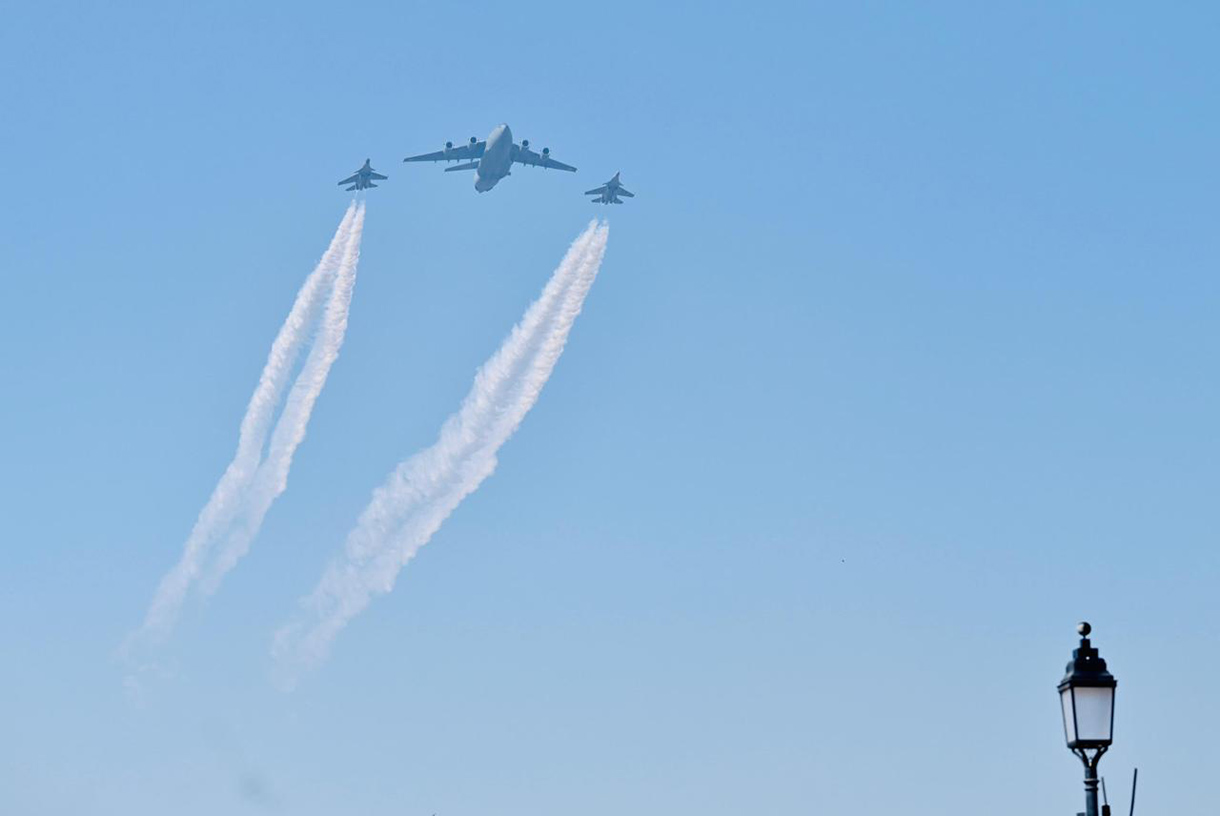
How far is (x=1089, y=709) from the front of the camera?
30656mm

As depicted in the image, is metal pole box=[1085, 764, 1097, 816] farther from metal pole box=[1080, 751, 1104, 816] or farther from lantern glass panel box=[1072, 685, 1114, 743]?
lantern glass panel box=[1072, 685, 1114, 743]

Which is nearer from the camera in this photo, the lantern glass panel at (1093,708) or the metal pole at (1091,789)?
the metal pole at (1091,789)

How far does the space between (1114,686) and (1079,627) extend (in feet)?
4.76

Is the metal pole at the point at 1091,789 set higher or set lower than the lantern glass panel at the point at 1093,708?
lower

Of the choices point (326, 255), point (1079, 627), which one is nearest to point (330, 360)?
point (326, 255)

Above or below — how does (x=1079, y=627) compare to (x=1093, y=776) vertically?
above

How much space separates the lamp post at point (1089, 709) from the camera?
30328mm

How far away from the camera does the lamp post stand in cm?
3033

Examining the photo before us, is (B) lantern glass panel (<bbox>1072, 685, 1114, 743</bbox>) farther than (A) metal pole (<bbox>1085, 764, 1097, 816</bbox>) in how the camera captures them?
Yes

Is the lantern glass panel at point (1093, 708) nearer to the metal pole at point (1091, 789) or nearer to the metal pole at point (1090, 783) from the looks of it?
the metal pole at point (1090, 783)

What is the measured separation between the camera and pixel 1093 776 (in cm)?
3059

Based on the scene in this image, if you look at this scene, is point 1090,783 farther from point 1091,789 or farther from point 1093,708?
point 1093,708

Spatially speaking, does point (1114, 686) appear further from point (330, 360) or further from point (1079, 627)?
point (330, 360)

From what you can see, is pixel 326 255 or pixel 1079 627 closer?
pixel 1079 627
